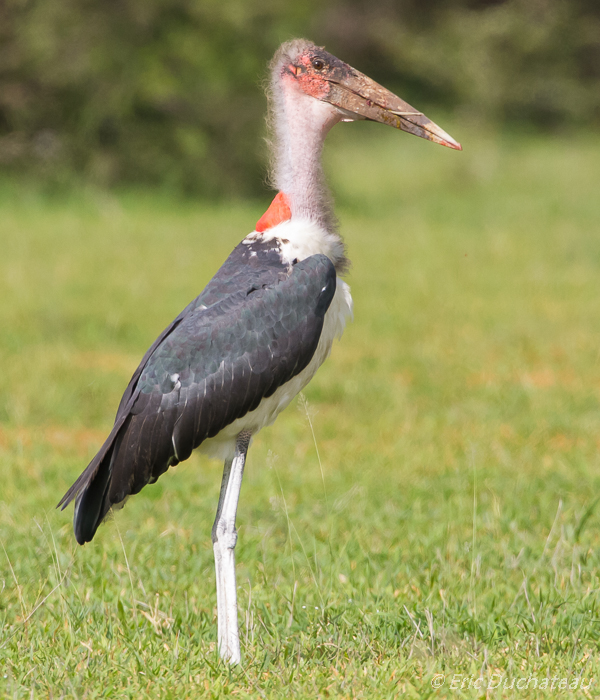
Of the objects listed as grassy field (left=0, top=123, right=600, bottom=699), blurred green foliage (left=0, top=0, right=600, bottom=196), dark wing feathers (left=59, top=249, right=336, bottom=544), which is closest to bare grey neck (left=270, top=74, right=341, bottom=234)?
dark wing feathers (left=59, top=249, right=336, bottom=544)

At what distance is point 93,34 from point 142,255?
5.59m

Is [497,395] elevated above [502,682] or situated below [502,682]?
below

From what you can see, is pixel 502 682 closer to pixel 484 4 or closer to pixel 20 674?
pixel 20 674

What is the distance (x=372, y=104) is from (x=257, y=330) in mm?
750

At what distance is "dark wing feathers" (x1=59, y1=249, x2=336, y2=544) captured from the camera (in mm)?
3006

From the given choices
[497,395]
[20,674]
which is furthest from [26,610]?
[497,395]

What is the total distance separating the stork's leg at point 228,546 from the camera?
9.94ft

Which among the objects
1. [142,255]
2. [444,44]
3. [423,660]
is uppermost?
[444,44]

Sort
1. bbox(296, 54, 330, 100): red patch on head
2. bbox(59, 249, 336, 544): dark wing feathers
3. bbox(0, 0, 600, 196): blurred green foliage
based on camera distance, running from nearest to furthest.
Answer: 1. bbox(59, 249, 336, 544): dark wing feathers
2. bbox(296, 54, 330, 100): red patch on head
3. bbox(0, 0, 600, 196): blurred green foliage

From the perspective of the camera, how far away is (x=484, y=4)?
1030 inches

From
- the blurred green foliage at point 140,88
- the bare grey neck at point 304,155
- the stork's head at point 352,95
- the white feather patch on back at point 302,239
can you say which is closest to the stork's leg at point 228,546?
the white feather patch on back at point 302,239

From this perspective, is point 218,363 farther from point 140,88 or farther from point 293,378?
point 140,88

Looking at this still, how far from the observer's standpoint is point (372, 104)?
3.09 m

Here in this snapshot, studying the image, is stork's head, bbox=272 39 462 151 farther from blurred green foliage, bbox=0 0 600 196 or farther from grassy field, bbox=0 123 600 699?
blurred green foliage, bbox=0 0 600 196
